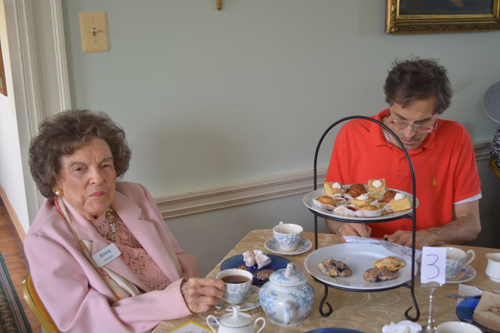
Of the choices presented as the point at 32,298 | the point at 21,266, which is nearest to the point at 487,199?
the point at 32,298

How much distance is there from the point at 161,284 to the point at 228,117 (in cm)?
94

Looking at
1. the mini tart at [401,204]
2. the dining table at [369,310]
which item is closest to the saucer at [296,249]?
the dining table at [369,310]

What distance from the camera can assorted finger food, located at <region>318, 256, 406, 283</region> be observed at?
112 cm

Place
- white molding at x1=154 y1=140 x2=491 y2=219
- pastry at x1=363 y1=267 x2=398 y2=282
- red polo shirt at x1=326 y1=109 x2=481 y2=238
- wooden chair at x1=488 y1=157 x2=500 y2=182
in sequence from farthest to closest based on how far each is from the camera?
wooden chair at x1=488 y1=157 x2=500 y2=182
white molding at x1=154 y1=140 x2=491 y2=219
red polo shirt at x1=326 y1=109 x2=481 y2=238
pastry at x1=363 y1=267 x2=398 y2=282

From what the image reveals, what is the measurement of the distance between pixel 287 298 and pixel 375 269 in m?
0.27

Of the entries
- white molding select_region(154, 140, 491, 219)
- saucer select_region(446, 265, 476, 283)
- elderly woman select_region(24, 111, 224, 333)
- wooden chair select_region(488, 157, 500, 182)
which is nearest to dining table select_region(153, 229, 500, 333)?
saucer select_region(446, 265, 476, 283)

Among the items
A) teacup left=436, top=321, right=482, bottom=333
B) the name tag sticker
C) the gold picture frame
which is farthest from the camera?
the gold picture frame

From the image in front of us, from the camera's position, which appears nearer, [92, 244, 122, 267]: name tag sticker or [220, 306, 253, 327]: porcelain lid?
[220, 306, 253, 327]: porcelain lid

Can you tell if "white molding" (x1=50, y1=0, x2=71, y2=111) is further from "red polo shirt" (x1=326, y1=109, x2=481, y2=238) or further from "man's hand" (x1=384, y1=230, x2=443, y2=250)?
"man's hand" (x1=384, y1=230, x2=443, y2=250)

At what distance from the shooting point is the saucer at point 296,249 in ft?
5.08

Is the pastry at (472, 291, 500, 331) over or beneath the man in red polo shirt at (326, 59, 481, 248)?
beneath

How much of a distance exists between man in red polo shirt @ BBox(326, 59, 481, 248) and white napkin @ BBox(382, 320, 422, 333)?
0.63 m

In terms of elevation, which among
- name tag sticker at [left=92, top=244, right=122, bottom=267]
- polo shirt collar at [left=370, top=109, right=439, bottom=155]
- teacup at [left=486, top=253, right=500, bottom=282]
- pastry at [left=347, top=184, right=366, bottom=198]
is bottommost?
teacup at [left=486, top=253, right=500, bottom=282]

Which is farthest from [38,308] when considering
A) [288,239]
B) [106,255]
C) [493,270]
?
[493,270]
